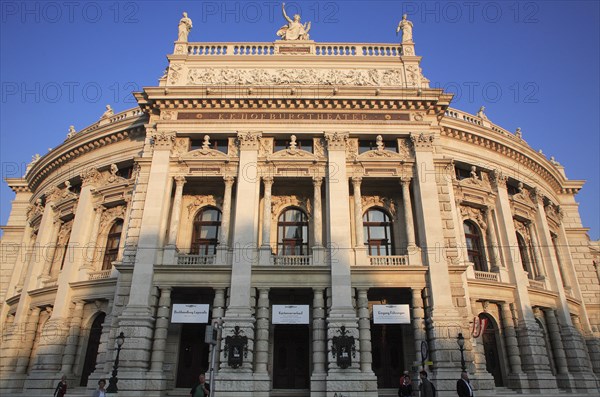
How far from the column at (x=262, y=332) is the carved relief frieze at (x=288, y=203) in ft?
20.2

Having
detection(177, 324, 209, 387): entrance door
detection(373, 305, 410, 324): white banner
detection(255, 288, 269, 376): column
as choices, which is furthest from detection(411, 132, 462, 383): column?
detection(177, 324, 209, 387): entrance door

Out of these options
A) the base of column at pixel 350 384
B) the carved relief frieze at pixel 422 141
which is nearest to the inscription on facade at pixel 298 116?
the carved relief frieze at pixel 422 141

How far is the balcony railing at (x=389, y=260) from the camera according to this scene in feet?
82.6

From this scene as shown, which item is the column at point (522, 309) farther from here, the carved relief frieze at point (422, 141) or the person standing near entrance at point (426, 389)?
the person standing near entrance at point (426, 389)

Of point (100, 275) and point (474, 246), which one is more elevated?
point (474, 246)

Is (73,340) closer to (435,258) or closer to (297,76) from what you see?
(297,76)

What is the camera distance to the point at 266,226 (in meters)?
26.0

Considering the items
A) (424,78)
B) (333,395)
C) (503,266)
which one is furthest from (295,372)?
(424,78)

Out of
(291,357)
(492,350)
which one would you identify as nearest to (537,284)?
(492,350)

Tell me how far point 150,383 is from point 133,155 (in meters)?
15.6

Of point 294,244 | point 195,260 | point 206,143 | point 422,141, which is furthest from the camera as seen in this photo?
point 206,143

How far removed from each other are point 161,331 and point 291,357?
7606 mm

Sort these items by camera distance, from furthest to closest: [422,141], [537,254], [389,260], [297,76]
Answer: [537,254] → [297,76] → [422,141] → [389,260]

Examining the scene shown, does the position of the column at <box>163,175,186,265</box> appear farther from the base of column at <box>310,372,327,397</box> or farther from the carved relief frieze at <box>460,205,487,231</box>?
the carved relief frieze at <box>460,205,487,231</box>
